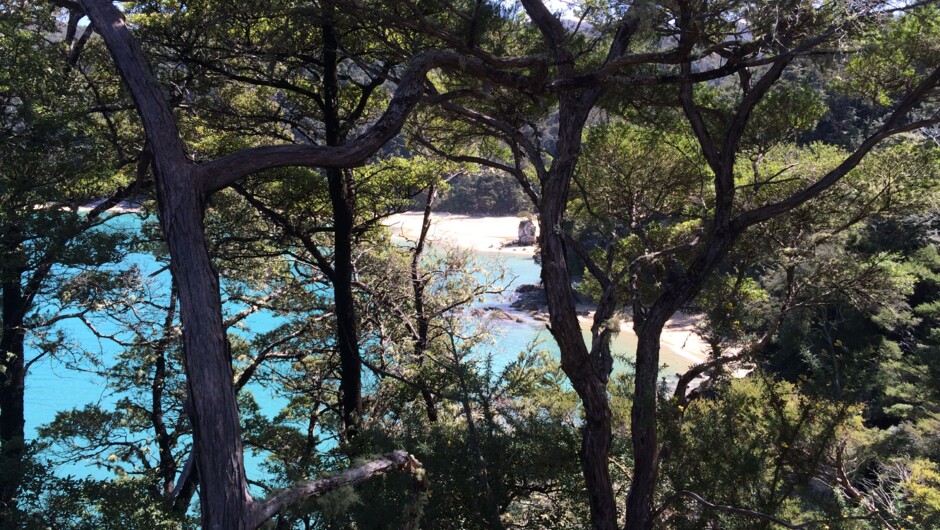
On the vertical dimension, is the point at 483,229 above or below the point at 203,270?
above

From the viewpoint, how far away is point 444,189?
7.95 meters

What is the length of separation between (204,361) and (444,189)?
581 cm

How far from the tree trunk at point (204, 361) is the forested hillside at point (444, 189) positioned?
0.01m

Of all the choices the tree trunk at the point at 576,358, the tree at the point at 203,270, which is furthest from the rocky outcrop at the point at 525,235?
the tree at the point at 203,270

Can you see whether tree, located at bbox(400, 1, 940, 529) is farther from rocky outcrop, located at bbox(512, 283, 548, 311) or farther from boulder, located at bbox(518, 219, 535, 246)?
boulder, located at bbox(518, 219, 535, 246)

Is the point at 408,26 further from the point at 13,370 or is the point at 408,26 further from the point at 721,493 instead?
the point at 13,370

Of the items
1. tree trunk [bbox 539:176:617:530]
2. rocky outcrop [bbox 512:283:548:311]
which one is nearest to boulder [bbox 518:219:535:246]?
rocky outcrop [bbox 512:283:548:311]

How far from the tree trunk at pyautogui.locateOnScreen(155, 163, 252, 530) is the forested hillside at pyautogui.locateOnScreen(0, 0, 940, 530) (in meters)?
0.01

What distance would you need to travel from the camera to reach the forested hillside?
333cm

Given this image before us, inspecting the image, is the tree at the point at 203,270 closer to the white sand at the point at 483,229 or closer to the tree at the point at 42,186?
the tree at the point at 42,186

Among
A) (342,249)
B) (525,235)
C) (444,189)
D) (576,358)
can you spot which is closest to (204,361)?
(576,358)


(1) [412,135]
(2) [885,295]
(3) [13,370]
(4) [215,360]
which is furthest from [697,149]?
(3) [13,370]

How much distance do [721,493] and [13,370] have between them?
6.36 metres

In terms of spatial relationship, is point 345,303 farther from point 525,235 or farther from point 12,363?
point 525,235
